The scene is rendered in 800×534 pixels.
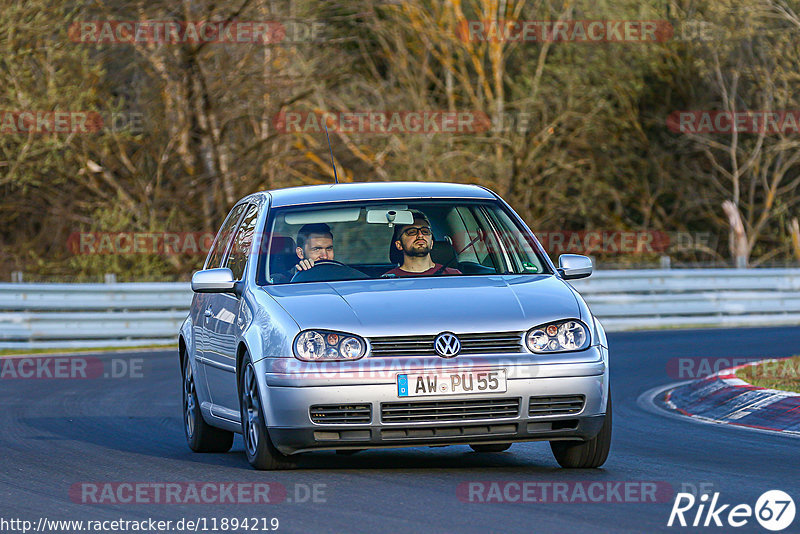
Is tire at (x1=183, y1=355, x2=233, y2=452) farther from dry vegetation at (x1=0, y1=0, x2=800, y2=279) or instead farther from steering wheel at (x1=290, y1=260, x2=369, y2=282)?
dry vegetation at (x1=0, y1=0, x2=800, y2=279)

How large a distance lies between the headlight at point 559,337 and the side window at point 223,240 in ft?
9.87

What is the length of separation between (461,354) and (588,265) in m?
Result: 1.57

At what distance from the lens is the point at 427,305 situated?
7.78 m

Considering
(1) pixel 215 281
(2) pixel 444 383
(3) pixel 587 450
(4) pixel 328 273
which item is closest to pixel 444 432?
(2) pixel 444 383

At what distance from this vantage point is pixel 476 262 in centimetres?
912

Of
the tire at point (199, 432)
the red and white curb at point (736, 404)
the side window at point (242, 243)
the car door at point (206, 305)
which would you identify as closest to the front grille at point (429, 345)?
the side window at point (242, 243)

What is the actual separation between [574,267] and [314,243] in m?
1.57

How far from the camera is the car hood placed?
7.61 meters

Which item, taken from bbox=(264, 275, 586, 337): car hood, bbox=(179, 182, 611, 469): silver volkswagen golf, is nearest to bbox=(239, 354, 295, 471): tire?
bbox=(179, 182, 611, 469): silver volkswagen golf

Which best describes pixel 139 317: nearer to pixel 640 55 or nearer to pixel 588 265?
pixel 588 265

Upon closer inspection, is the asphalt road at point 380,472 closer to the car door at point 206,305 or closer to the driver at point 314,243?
the car door at point 206,305

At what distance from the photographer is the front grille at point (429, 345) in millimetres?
7543

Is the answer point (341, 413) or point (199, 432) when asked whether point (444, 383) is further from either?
point (199, 432)

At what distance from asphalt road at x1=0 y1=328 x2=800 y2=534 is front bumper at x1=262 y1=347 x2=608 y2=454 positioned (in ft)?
0.75
